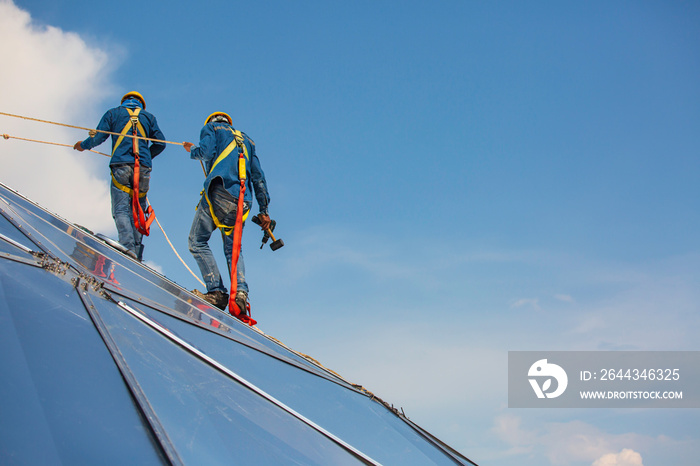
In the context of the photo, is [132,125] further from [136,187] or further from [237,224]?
[237,224]

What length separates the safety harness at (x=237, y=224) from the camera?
587cm

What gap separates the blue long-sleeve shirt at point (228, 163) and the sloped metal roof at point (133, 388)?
10.4ft

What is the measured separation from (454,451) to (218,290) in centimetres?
330

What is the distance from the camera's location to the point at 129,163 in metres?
7.18

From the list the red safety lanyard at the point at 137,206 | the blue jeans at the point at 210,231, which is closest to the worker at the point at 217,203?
the blue jeans at the point at 210,231

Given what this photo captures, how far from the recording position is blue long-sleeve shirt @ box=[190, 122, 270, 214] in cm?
648

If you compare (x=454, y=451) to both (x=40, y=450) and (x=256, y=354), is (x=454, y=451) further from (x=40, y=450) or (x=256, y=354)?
(x=40, y=450)

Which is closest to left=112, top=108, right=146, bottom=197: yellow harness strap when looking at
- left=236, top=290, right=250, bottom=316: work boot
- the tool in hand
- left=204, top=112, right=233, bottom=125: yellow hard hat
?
left=204, top=112, right=233, bottom=125: yellow hard hat

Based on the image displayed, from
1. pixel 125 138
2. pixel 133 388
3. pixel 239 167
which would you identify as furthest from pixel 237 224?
pixel 133 388

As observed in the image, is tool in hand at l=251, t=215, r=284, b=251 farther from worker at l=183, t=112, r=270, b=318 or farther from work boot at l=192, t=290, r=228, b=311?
work boot at l=192, t=290, r=228, b=311

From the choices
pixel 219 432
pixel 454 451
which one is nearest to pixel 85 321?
pixel 219 432

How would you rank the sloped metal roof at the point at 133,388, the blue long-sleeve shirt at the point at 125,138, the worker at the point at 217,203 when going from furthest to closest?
the blue long-sleeve shirt at the point at 125,138 → the worker at the point at 217,203 → the sloped metal roof at the point at 133,388

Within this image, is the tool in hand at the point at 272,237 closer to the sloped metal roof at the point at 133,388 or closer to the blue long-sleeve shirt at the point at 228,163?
the blue long-sleeve shirt at the point at 228,163

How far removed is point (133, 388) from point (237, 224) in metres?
4.54
